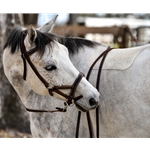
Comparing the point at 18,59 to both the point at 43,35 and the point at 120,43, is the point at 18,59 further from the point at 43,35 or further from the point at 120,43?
the point at 120,43

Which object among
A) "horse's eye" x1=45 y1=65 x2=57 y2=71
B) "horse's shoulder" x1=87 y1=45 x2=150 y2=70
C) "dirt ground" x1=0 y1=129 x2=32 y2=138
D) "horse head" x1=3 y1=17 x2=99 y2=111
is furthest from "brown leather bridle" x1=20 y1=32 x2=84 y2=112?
"dirt ground" x1=0 y1=129 x2=32 y2=138

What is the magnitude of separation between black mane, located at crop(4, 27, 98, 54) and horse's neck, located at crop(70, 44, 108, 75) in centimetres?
5

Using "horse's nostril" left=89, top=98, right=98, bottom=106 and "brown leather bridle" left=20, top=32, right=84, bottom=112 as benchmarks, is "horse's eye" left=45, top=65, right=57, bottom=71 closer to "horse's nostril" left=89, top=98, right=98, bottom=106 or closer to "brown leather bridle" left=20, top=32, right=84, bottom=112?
"brown leather bridle" left=20, top=32, right=84, bottom=112

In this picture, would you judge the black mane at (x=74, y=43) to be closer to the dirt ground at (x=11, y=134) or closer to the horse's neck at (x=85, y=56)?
the horse's neck at (x=85, y=56)

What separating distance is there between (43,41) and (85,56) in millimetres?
589

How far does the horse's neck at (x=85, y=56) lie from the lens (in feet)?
9.50

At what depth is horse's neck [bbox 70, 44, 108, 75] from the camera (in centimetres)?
290

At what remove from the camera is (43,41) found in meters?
2.54

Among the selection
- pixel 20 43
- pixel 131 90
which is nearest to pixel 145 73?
pixel 131 90

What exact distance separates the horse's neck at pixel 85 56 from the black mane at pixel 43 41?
46mm

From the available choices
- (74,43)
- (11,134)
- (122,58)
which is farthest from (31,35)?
(11,134)

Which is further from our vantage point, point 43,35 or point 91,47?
point 91,47

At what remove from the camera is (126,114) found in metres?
2.63

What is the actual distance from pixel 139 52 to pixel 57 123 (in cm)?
111
